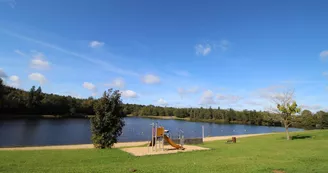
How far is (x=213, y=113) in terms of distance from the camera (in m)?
162

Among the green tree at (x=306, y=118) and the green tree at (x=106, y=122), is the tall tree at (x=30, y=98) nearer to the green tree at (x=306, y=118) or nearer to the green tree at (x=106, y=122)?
the green tree at (x=106, y=122)

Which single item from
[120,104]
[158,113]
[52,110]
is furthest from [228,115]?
[120,104]

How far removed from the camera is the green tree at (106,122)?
19.5 m

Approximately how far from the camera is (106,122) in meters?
19.4

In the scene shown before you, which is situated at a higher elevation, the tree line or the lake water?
the tree line

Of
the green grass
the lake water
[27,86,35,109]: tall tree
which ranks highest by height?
[27,86,35,109]: tall tree

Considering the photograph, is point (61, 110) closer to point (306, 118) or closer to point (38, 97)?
point (38, 97)

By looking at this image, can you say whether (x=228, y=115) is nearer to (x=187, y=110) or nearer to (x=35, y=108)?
(x=187, y=110)

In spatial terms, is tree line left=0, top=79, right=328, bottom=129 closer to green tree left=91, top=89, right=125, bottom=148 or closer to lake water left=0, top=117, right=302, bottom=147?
lake water left=0, top=117, right=302, bottom=147

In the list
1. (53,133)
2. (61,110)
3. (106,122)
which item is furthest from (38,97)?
(106,122)

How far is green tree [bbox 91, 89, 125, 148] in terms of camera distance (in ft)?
63.8

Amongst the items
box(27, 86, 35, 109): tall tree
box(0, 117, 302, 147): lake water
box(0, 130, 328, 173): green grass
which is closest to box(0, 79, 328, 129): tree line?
box(27, 86, 35, 109): tall tree

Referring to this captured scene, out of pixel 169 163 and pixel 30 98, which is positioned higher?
pixel 30 98

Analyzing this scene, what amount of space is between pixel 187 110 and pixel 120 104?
169 meters
